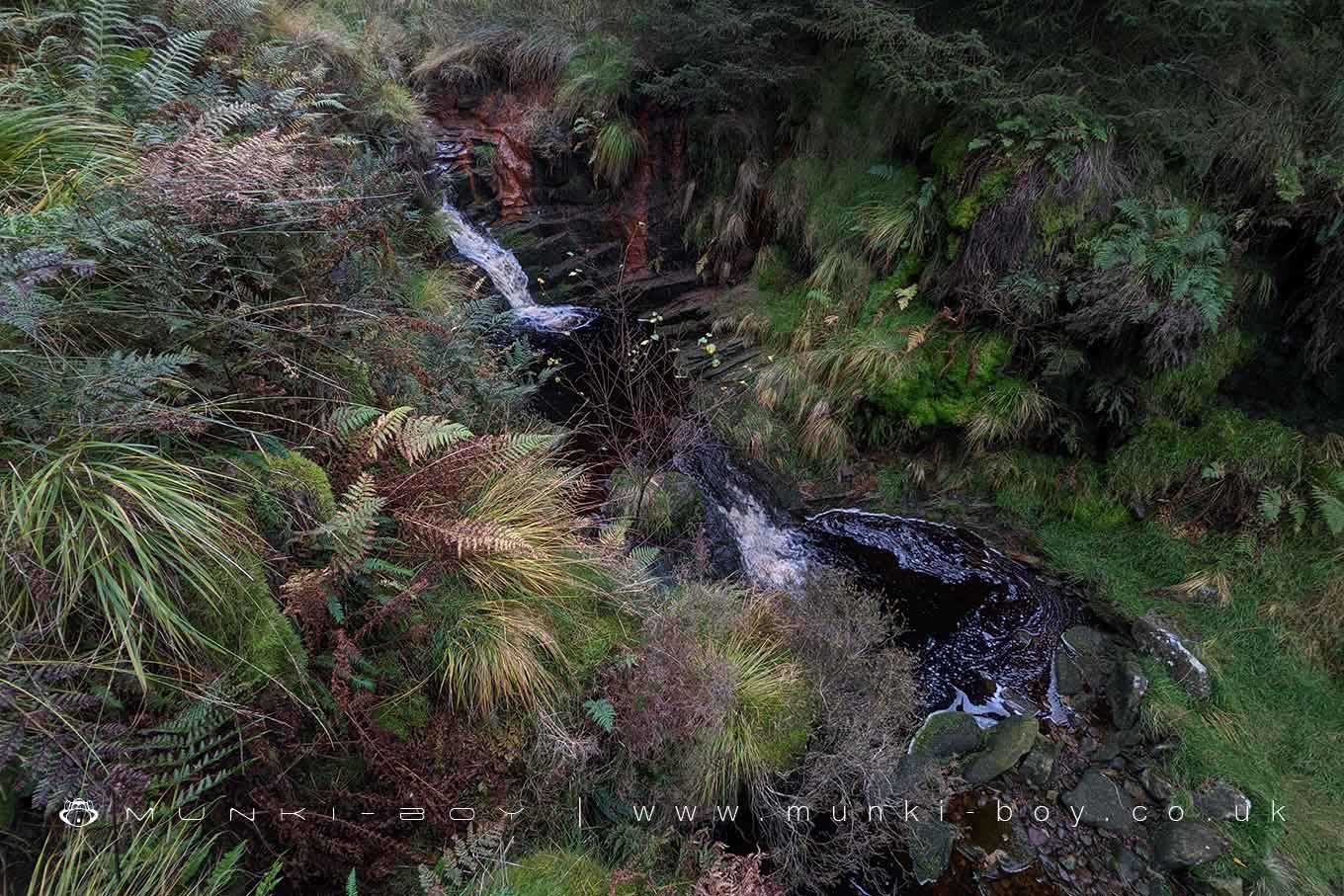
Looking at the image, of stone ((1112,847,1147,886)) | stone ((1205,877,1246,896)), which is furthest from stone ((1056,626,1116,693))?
stone ((1205,877,1246,896))

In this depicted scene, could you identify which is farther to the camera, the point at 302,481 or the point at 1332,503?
the point at 1332,503

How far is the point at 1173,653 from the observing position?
430 centimetres

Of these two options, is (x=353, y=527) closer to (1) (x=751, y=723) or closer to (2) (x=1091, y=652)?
(1) (x=751, y=723)

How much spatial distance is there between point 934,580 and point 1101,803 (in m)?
1.84

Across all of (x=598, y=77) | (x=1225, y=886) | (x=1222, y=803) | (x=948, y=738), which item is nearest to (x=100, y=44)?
(x=598, y=77)

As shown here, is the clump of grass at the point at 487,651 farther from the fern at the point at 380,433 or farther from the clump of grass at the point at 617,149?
the clump of grass at the point at 617,149

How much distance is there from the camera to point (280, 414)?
248cm

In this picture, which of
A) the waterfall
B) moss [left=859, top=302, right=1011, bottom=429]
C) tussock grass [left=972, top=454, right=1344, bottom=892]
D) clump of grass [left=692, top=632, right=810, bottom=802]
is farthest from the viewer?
the waterfall

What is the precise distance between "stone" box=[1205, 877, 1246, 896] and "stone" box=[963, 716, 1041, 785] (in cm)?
97

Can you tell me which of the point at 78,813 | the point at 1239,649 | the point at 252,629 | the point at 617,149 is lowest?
the point at 1239,649

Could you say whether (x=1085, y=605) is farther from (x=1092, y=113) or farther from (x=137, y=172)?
(x=137, y=172)

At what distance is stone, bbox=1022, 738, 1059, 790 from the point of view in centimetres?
373

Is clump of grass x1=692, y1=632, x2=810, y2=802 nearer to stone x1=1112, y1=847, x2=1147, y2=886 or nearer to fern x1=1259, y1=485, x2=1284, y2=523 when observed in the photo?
stone x1=1112, y1=847, x2=1147, y2=886

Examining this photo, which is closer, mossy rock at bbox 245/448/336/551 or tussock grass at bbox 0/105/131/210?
mossy rock at bbox 245/448/336/551
